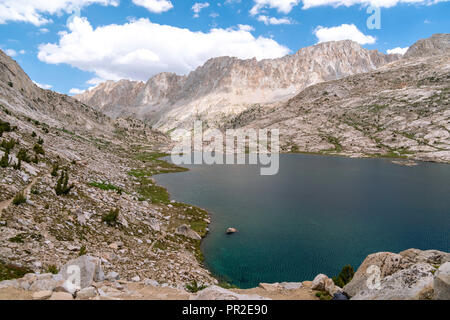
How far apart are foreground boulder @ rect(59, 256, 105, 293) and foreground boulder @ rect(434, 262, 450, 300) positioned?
15638 mm

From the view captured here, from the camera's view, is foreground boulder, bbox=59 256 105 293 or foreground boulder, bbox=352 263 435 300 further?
foreground boulder, bbox=59 256 105 293

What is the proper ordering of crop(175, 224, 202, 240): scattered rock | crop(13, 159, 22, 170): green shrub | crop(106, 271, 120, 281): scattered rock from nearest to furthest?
crop(106, 271, 120, 281): scattered rock < crop(13, 159, 22, 170): green shrub < crop(175, 224, 202, 240): scattered rock

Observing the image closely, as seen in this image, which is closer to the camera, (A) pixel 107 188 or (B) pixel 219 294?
(B) pixel 219 294

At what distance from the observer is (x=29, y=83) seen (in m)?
109

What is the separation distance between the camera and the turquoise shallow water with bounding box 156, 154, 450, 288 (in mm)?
30297

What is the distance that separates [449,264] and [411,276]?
2176 mm

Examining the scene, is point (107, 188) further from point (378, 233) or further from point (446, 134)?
point (446, 134)

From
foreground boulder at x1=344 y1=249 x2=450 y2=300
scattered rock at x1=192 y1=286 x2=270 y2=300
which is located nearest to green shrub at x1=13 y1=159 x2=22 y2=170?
scattered rock at x1=192 y1=286 x2=270 y2=300

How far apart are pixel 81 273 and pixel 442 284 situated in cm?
1670

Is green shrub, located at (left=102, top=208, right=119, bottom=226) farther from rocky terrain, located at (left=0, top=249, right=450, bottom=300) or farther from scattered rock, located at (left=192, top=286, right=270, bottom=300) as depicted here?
scattered rock, located at (left=192, top=286, right=270, bottom=300)

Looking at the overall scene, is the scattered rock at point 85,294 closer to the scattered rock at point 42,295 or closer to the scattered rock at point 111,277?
the scattered rock at point 42,295

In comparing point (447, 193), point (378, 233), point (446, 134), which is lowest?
point (378, 233)

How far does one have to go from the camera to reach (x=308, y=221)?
4381cm
